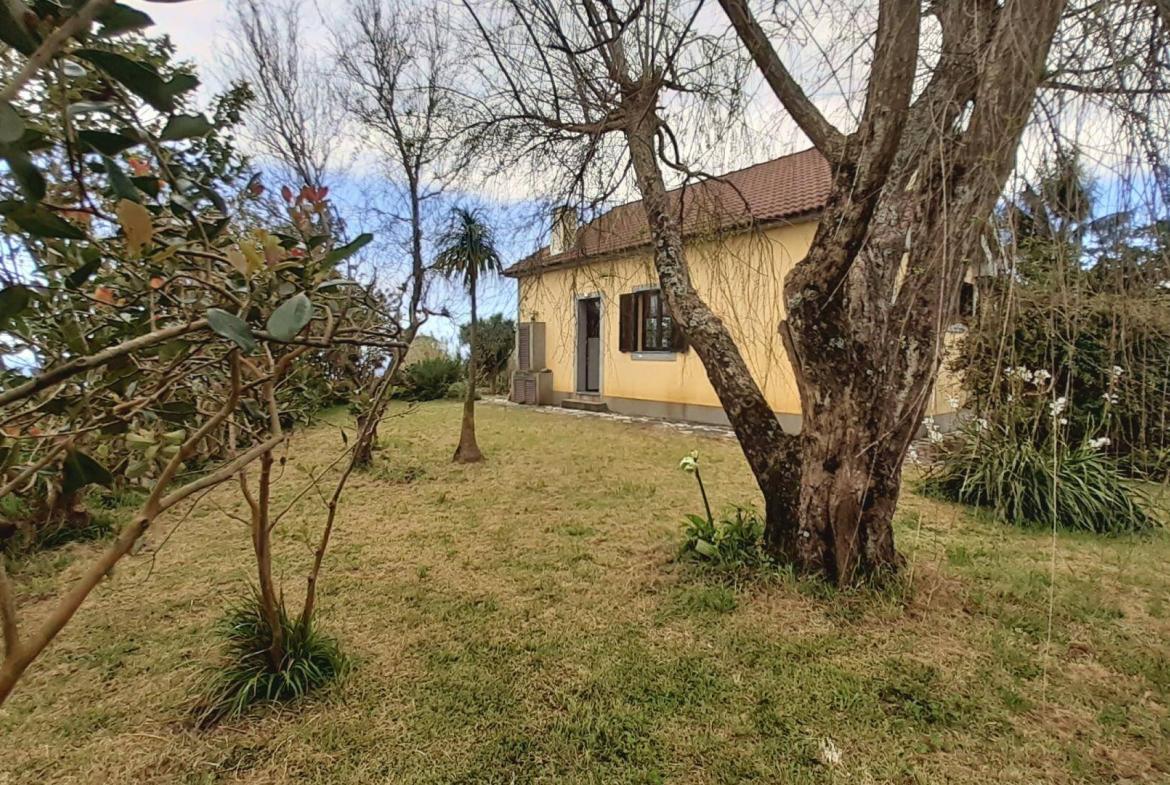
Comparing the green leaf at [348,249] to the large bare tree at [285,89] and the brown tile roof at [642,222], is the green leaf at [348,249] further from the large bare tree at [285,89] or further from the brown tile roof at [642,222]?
the large bare tree at [285,89]

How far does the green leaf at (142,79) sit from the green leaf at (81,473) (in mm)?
623

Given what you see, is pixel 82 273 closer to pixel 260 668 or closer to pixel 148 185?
pixel 148 185

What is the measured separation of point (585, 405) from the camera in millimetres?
11414

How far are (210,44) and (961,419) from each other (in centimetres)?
1136

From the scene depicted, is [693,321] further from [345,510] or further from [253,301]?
[345,510]

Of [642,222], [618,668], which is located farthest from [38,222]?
[642,222]

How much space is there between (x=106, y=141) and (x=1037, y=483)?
5.95 metres

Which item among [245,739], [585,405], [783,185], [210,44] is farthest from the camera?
[585,405]

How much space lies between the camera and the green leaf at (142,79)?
686 mm

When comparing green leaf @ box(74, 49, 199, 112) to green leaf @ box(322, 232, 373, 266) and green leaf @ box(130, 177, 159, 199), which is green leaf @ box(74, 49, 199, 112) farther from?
green leaf @ box(322, 232, 373, 266)

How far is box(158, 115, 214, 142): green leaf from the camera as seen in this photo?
851mm

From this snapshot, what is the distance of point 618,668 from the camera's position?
233cm

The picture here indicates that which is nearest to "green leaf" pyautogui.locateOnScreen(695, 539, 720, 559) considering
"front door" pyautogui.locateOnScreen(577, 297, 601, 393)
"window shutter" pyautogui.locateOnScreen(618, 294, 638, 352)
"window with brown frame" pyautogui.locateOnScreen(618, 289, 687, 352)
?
"window with brown frame" pyautogui.locateOnScreen(618, 289, 687, 352)

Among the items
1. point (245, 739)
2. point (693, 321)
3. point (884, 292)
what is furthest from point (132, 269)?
point (884, 292)
